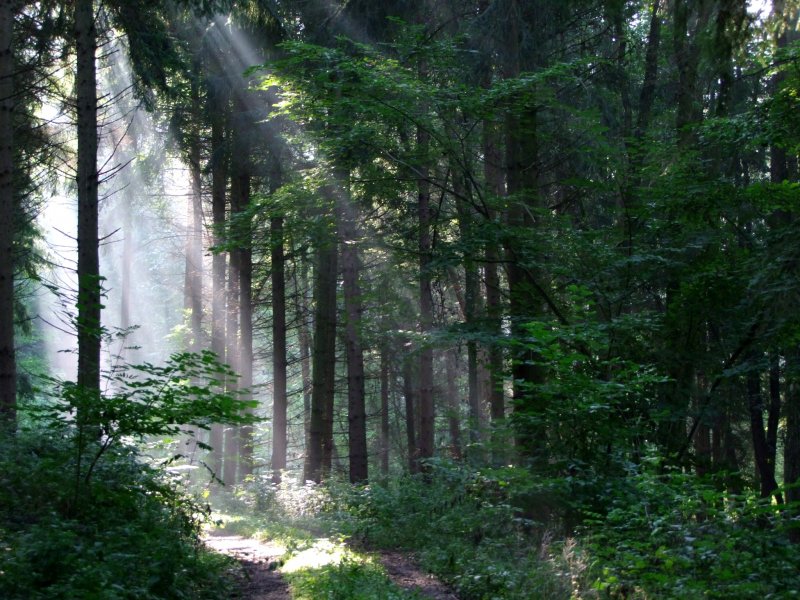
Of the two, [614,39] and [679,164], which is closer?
[679,164]

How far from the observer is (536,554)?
8.53 metres

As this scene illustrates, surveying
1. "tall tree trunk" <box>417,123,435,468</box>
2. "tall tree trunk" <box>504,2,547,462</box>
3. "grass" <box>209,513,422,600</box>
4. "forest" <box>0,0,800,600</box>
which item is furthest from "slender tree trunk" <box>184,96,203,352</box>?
"grass" <box>209,513,422,600</box>

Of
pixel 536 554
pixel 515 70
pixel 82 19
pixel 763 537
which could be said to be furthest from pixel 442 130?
pixel 763 537

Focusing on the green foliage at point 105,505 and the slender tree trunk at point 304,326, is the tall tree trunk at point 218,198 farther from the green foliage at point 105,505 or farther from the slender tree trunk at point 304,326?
the green foliage at point 105,505

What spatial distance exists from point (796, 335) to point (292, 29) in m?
12.7

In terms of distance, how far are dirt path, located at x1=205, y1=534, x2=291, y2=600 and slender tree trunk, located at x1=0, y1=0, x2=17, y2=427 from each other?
160 inches

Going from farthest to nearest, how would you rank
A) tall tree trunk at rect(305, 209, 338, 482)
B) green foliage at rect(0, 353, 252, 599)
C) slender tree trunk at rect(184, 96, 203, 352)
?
slender tree trunk at rect(184, 96, 203, 352), tall tree trunk at rect(305, 209, 338, 482), green foliage at rect(0, 353, 252, 599)

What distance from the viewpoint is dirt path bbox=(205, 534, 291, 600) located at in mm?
7898

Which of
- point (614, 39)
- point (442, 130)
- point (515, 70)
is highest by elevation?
point (614, 39)

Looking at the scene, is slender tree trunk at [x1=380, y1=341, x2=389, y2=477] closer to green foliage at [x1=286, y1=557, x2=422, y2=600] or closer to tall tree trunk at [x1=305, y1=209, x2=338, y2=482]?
tall tree trunk at [x1=305, y1=209, x2=338, y2=482]

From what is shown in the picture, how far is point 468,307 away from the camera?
13.7 metres

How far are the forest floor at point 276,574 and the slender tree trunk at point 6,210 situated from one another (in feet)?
13.8

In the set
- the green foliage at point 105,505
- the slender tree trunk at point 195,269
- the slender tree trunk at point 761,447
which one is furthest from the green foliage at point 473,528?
the slender tree trunk at point 195,269

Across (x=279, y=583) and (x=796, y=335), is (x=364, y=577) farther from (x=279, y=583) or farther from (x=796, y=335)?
(x=796, y=335)
